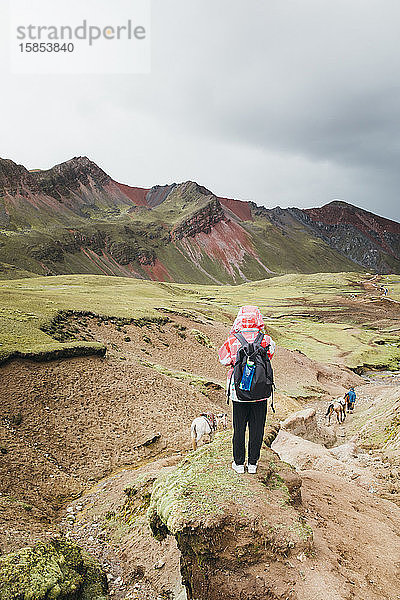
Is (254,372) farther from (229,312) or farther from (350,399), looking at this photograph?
(229,312)

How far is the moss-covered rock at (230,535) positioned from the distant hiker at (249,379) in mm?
959

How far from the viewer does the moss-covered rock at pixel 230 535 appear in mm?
7148

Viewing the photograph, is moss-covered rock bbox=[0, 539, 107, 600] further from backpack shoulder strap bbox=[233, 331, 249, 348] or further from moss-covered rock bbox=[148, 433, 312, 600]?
backpack shoulder strap bbox=[233, 331, 249, 348]

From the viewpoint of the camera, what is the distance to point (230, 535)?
24.0ft

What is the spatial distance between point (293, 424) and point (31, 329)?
1815 centimetres

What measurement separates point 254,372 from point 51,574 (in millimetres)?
6325

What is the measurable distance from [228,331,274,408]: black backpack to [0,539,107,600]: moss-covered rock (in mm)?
5641

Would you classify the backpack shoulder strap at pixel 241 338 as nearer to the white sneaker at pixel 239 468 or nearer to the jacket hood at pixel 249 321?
the jacket hood at pixel 249 321

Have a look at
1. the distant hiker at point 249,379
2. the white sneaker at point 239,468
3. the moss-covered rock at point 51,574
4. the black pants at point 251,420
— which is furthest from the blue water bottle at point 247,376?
the moss-covered rock at point 51,574

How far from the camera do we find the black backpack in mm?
8188

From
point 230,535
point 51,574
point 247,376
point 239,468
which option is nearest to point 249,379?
point 247,376

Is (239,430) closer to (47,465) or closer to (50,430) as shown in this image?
(47,465)

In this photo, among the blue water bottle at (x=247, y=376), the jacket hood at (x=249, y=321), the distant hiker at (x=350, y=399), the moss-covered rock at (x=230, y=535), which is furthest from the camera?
the distant hiker at (x=350, y=399)

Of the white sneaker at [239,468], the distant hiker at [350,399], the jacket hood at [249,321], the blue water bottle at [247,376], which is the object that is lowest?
the distant hiker at [350,399]
